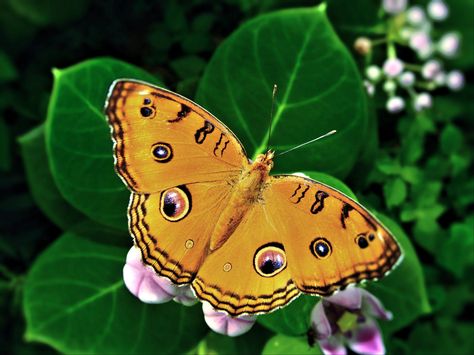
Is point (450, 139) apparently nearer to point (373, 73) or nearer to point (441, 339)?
point (373, 73)

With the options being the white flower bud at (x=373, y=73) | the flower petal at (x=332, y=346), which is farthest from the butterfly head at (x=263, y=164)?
the white flower bud at (x=373, y=73)

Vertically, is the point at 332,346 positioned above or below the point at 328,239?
below

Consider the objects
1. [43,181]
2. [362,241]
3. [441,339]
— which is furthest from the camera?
[441,339]

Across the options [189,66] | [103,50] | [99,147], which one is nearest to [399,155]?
[189,66]

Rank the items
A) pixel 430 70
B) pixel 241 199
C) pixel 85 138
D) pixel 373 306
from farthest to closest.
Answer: pixel 430 70, pixel 85 138, pixel 373 306, pixel 241 199

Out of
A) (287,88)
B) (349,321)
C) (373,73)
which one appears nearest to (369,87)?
(373,73)

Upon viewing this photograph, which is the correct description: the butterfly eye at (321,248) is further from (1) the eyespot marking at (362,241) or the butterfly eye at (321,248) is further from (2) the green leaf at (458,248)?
(2) the green leaf at (458,248)
